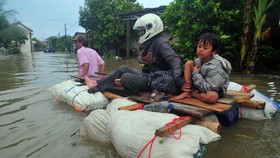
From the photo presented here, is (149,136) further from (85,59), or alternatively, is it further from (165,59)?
(85,59)

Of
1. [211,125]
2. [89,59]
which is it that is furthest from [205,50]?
[89,59]

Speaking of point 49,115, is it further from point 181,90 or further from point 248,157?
point 248,157

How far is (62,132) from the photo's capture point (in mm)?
3314

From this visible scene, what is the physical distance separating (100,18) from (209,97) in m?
20.4

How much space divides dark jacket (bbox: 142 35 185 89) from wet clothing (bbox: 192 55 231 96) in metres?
0.27

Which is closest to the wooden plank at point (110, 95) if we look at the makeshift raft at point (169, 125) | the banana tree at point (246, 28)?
the makeshift raft at point (169, 125)

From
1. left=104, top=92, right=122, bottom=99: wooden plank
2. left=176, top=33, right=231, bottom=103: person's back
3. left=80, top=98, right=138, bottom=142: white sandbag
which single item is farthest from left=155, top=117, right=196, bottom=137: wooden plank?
left=104, top=92, right=122, bottom=99: wooden plank

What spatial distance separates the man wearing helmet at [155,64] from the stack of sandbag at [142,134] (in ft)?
2.98

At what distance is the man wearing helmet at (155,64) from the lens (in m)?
3.54

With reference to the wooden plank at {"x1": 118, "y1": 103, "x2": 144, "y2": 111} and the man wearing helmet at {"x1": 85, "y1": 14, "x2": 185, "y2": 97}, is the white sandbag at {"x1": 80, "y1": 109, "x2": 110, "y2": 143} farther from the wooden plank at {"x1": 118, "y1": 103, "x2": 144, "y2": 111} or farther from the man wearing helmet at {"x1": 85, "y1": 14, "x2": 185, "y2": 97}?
the man wearing helmet at {"x1": 85, "y1": 14, "x2": 185, "y2": 97}

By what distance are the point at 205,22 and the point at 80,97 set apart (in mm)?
5668

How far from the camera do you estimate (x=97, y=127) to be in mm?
2934

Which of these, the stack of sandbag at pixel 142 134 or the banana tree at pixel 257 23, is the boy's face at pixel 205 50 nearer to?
the stack of sandbag at pixel 142 134

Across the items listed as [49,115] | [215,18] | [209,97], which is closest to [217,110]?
[209,97]
